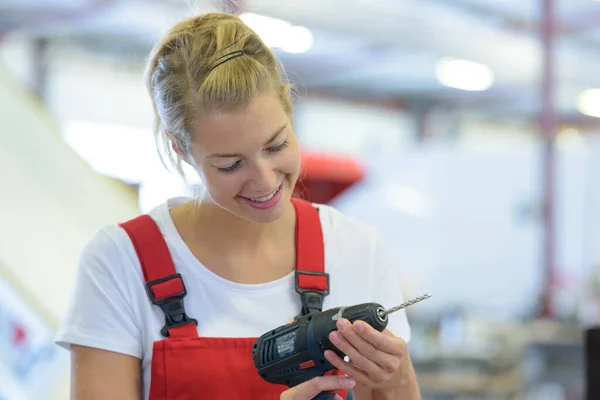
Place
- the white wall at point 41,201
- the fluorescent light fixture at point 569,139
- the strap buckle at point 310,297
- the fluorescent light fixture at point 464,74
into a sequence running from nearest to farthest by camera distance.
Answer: the strap buckle at point 310,297, the white wall at point 41,201, the fluorescent light fixture at point 569,139, the fluorescent light fixture at point 464,74

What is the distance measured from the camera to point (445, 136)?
8484 millimetres

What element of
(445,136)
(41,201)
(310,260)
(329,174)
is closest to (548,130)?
(329,174)

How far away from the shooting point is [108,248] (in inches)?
51.2

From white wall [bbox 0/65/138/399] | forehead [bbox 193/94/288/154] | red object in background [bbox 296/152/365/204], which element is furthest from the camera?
red object in background [bbox 296/152/365/204]

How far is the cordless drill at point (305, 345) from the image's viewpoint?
112 centimetres

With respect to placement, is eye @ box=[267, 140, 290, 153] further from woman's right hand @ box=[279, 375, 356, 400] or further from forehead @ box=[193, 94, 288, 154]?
woman's right hand @ box=[279, 375, 356, 400]

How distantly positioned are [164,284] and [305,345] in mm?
274

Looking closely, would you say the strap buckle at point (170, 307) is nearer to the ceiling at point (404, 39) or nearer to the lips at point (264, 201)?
the lips at point (264, 201)

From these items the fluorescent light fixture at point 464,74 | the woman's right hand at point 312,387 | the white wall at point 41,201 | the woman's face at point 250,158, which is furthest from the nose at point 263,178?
the fluorescent light fixture at point 464,74

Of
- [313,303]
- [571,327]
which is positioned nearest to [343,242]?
[313,303]

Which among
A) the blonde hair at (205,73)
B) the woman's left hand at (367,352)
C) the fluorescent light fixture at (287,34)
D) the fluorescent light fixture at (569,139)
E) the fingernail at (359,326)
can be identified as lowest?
the woman's left hand at (367,352)

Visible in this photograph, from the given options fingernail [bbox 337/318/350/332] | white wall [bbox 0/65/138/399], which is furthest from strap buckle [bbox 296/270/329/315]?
white wall [bbox 0/65/138/399]

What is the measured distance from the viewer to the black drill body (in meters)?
1.12

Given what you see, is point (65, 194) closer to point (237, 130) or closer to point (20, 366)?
point (20, 366)
